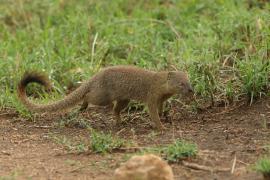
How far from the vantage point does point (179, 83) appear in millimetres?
5547

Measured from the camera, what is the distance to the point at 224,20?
24.6ft

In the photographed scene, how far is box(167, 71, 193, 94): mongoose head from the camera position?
552 cm

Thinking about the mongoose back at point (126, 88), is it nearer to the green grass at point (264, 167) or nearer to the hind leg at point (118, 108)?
the hind leg at point (118, 108)

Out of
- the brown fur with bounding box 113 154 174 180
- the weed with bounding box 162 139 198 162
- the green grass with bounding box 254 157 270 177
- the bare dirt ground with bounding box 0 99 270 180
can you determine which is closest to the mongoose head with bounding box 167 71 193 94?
the bare dirt ground with bounding box 0 99 270 180

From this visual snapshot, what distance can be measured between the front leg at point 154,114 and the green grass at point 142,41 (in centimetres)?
57

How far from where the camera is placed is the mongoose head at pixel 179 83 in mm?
5523

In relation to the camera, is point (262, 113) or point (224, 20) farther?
point (224, 20)

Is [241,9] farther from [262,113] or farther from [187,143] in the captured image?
[187,143]

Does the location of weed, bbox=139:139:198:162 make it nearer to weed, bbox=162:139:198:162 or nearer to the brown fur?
weed, bbox=162:139:198:162

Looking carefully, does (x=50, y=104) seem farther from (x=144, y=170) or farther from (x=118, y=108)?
(x=144, y=170)

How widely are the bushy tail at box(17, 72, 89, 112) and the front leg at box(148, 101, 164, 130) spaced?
0.59 meters

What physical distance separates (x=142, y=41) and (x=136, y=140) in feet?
8.38

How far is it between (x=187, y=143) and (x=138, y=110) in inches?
60.0

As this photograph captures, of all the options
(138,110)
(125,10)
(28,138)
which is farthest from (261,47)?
(125,10)
